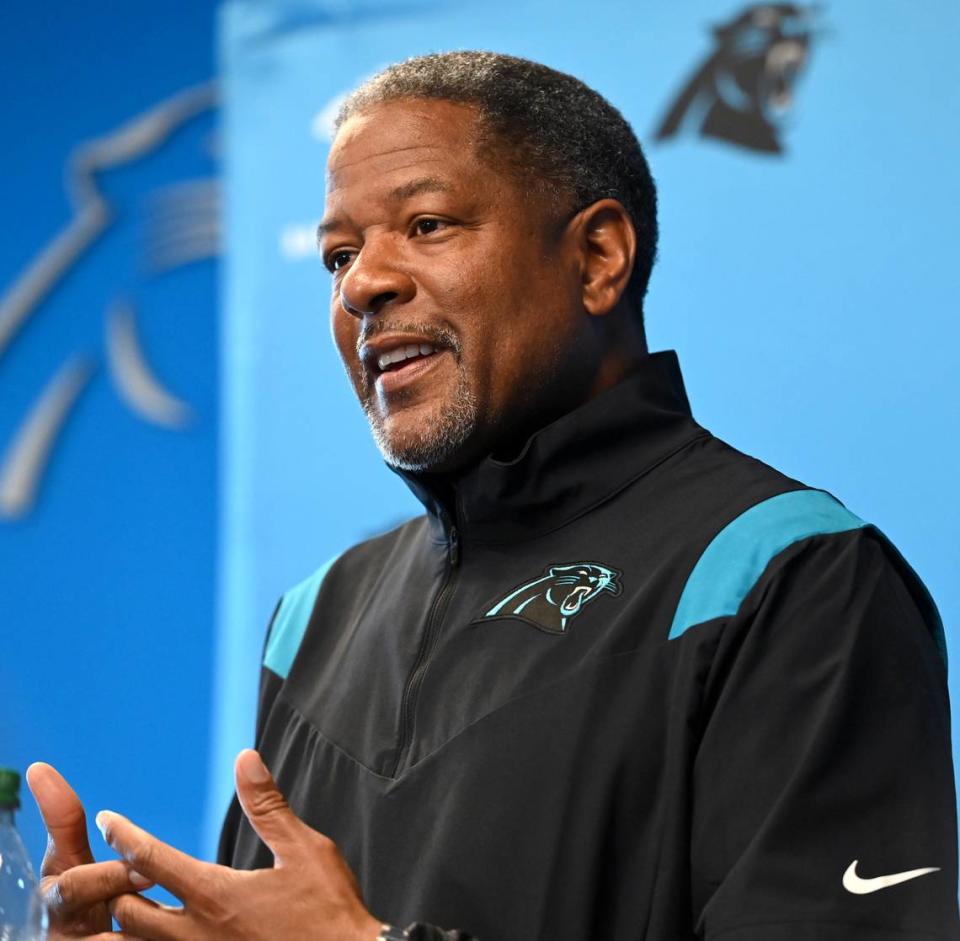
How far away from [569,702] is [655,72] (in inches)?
50.3

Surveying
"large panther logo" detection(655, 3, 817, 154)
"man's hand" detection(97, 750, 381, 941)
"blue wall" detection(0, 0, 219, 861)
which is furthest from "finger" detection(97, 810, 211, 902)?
"blue wall" detection(0, 0, 219, 861)

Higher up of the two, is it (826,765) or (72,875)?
(826,765)

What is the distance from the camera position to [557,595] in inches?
47.4

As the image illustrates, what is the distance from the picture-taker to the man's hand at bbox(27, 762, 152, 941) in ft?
3.33

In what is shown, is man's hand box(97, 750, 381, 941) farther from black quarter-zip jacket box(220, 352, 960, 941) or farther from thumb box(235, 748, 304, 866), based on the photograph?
black quarter-zip jacket box(220, 352, 960, 941)

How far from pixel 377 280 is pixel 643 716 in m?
0.45

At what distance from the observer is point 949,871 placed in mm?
968

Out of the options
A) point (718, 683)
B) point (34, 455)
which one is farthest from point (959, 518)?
point (34, 455)

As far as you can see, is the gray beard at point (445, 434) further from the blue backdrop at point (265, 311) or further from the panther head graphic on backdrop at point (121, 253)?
the panther head graphic on backdrop at point (121, 253)

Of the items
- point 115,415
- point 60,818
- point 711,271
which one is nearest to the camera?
point 60,818

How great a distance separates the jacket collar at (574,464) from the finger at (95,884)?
0.44m

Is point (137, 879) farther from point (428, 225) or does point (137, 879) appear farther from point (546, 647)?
point (428, 225)

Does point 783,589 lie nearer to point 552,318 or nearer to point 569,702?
point 569,702

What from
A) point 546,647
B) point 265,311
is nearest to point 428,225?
point 546,647
